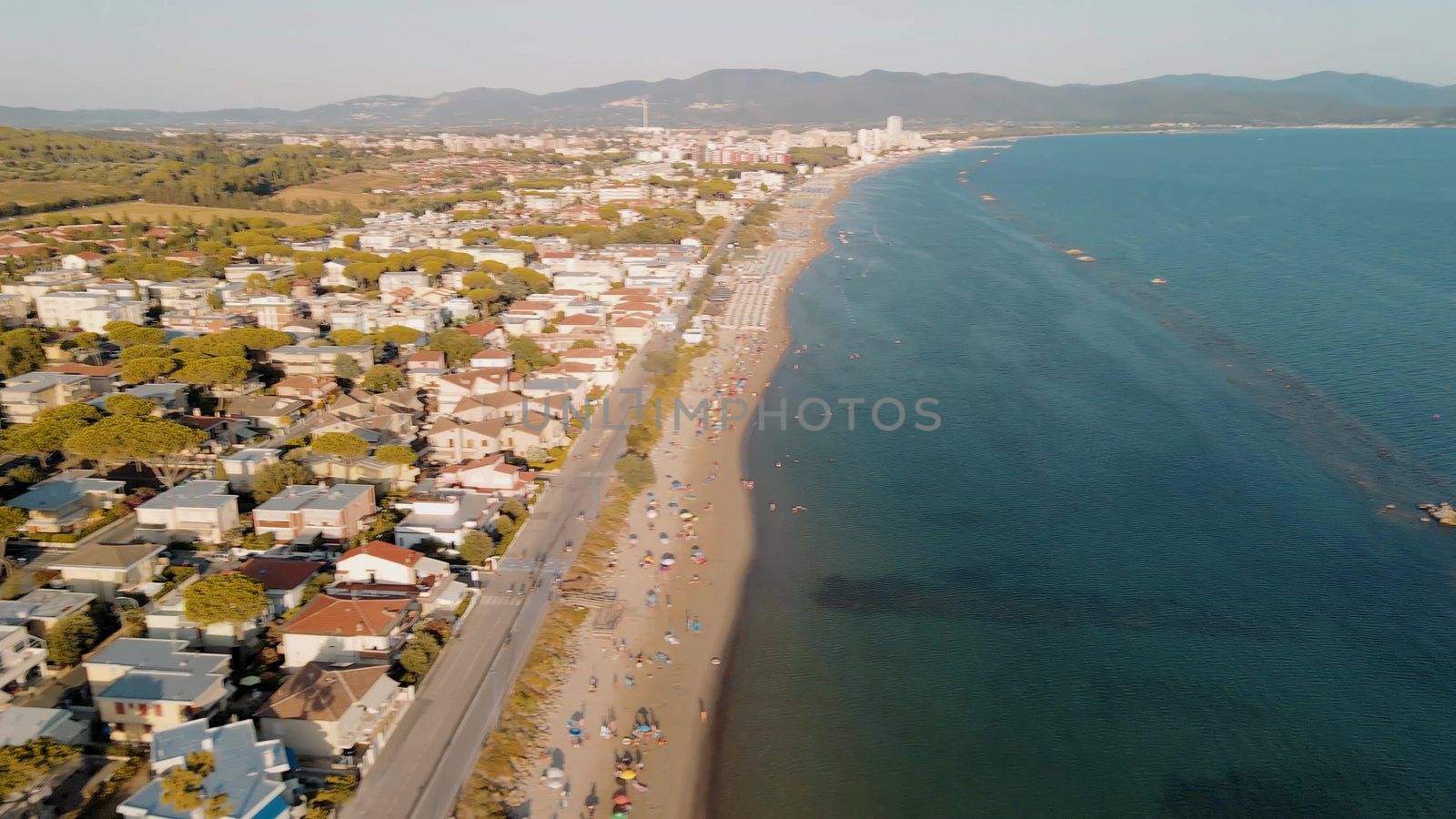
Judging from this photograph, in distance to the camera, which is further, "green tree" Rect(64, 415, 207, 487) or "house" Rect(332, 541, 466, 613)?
"green tree" Rect(64, 415, 207, 487)

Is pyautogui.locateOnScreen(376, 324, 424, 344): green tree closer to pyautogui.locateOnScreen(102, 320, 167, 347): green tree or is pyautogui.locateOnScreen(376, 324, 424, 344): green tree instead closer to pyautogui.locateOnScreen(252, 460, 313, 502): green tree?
pyautogui.locateOnScreen(102, 320, 167, 347): green tree

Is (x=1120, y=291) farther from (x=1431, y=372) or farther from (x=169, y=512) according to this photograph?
(x=169, y=512)

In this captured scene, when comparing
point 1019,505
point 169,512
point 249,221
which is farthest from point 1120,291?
point 249,221

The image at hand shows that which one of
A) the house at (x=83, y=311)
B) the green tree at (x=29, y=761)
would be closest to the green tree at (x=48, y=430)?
the house at (x=83, y=311)

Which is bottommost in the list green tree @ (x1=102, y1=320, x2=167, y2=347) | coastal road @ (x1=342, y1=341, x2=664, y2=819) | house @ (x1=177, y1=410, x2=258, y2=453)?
coastal road @ (x1=342, y1=341, x2=664, y2=819)

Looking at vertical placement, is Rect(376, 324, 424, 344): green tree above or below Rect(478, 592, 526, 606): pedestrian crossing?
above

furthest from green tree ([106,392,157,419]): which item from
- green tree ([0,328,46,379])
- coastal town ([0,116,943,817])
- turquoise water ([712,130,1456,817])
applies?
turquoise water ([712,130,1456,817])

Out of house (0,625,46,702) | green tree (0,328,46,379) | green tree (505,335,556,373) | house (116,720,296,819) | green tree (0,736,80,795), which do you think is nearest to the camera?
house (116,720,296,819)
